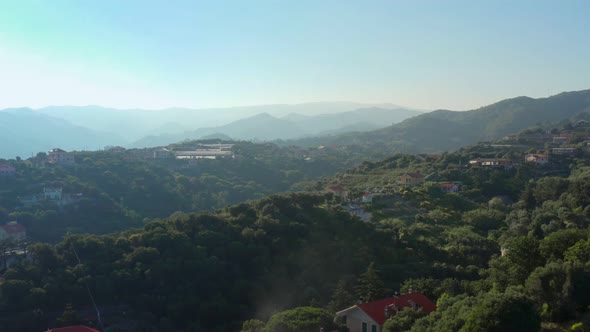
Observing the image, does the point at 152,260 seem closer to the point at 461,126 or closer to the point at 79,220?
the point at 79,220

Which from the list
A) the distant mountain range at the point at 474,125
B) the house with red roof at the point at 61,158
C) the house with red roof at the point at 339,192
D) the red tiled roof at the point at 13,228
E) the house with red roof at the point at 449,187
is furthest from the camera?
the distant mountain range at the point at 474,125

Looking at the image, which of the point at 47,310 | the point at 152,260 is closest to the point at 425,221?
the point at 152,260

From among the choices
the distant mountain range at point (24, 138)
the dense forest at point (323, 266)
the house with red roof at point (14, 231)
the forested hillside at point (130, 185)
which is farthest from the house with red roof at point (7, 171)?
the distant mountain range at point (24, 138)

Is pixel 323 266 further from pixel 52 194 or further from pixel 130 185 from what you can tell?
pixel 130 185

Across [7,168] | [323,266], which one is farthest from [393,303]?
[7,168]

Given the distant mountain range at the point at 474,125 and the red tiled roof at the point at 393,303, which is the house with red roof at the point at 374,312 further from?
the distant mountain range at the point at 474,125
